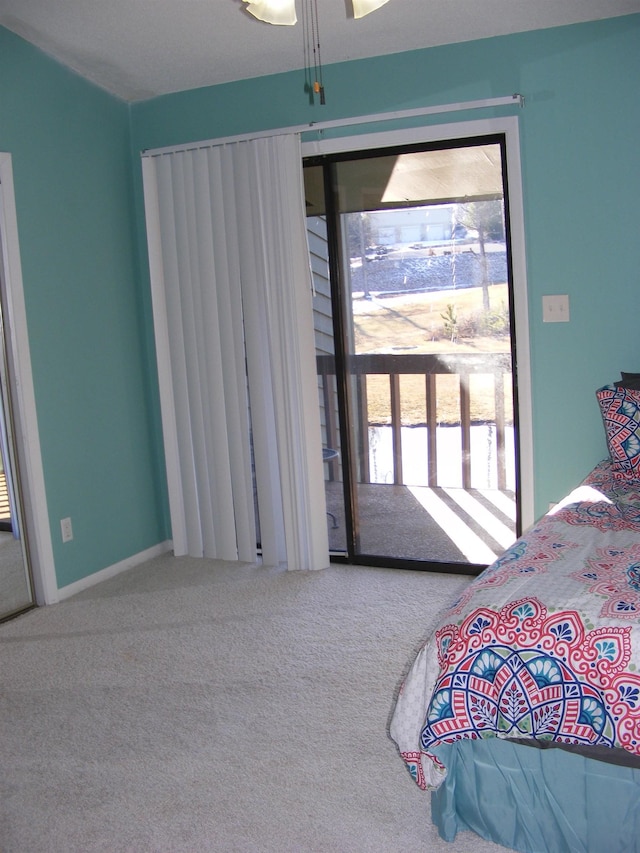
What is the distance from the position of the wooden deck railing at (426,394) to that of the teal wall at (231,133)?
0.20 m

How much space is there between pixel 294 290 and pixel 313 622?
1490mm

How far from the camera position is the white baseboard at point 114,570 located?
11.5 ft

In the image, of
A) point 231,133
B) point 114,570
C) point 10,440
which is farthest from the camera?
point 114,570

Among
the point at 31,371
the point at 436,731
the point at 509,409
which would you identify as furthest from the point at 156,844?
the point at 509,409

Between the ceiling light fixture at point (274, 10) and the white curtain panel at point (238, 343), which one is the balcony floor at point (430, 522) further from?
the ceiling light fixture at point (274, 10)

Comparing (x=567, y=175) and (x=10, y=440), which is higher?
(x=567, y=175)

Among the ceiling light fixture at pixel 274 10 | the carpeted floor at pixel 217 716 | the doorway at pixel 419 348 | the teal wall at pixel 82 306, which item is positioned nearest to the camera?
the carpeted floor at pixel 217 716

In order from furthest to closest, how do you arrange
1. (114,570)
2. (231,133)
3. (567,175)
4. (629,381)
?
(114,570)
(231,133)
(567,175)
(629,381)

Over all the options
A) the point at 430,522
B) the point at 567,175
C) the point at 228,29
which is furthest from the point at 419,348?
the point at 228,29

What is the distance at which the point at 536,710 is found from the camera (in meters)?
1.58

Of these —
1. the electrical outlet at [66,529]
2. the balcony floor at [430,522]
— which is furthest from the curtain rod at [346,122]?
the electrical outlet at [66,529]

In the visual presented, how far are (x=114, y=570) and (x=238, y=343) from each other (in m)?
1.28

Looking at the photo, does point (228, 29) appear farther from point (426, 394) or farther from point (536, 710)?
point (536, 710)

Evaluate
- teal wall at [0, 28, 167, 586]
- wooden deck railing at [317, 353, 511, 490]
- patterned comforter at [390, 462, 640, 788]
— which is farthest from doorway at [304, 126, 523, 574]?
patterned comforter at [390, 462, 640, 788]
